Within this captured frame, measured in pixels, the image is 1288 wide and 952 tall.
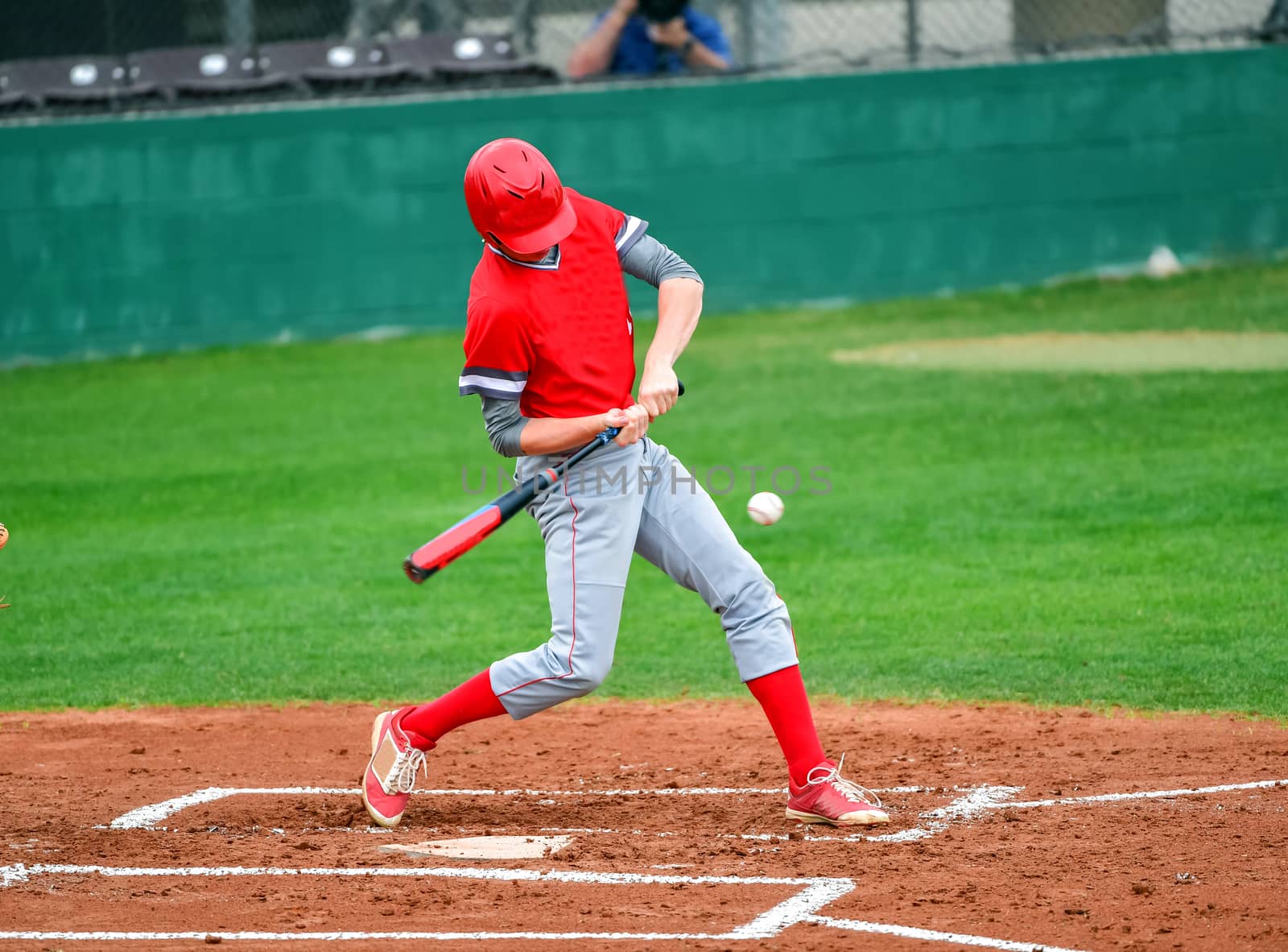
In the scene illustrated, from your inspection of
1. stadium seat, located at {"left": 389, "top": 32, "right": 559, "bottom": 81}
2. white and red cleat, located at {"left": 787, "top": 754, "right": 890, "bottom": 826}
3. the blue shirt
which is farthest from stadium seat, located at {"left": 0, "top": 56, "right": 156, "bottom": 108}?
white and red cleat, located at {"left": 787, "top": 754, "right": 890, "bottom": 826}

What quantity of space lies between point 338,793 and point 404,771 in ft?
2.08

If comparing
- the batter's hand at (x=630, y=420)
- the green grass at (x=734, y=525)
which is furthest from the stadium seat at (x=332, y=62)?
the batter's hand at (x=630, y=420)

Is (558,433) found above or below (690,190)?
above

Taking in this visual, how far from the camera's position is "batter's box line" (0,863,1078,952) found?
3801 millimetres

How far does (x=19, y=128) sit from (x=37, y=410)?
3.06m

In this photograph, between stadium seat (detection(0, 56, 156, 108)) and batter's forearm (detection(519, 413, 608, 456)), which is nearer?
batter's forearm (detection(519, 413, 608, 456))

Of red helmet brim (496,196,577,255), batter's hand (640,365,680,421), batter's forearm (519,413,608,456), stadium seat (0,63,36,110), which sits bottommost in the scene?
batter's forearm (519,413,608,456)

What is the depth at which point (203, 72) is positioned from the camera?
51.3 feet

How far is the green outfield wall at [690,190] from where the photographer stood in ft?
50.5

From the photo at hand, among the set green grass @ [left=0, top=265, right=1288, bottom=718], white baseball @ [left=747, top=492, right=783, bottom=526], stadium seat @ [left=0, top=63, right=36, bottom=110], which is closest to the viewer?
white baseball @ [left=747, top=492, right=783, bottom=526]

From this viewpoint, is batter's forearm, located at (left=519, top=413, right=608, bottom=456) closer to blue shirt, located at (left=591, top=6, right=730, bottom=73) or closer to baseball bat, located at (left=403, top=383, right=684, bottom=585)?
baseball bat, located at (left=403, top=383, right=684, bottom=585)

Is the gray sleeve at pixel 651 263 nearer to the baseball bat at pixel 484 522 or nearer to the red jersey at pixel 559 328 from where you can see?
the red jersey at pixel 559 328

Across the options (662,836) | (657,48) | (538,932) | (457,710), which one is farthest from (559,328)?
(657,48)

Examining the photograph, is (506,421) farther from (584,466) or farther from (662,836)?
(662,836)
